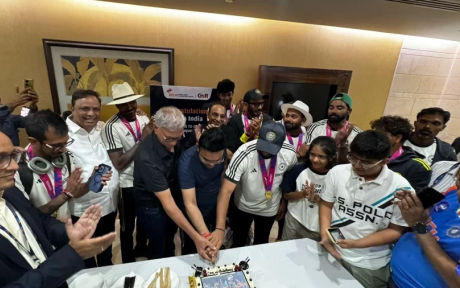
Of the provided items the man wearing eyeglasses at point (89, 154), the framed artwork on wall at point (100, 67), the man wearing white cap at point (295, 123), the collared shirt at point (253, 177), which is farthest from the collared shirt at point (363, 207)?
the framed artwork on wall at point (100, 67)

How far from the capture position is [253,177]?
6.25 feet

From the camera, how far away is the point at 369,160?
1358mm

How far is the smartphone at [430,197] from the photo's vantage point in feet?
3.89

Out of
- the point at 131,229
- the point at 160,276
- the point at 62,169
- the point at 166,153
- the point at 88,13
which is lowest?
the point at 131,229

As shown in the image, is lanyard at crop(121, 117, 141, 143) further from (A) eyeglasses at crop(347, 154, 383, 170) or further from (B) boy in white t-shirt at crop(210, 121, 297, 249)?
(A) eyeglasses at crop(347, 154, 383, 170)

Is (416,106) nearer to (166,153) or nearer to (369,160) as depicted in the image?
(369,160)

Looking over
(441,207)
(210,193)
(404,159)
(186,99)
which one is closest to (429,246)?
(441,207)

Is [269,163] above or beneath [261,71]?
beneath

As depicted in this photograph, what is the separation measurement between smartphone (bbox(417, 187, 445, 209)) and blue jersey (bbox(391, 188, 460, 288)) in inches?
1.6

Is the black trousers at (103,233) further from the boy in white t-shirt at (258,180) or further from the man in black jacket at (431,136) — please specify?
the man in black jacket at (431,136)

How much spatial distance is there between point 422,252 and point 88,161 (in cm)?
235

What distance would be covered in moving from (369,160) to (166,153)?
1373mm

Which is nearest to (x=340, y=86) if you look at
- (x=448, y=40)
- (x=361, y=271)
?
(x=448, y=40)

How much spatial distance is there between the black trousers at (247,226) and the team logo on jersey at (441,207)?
1211mm
